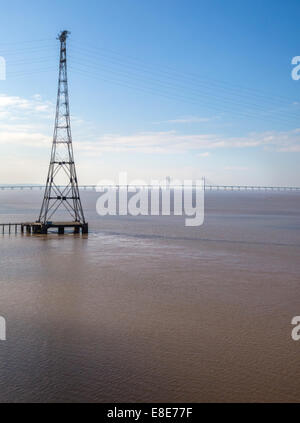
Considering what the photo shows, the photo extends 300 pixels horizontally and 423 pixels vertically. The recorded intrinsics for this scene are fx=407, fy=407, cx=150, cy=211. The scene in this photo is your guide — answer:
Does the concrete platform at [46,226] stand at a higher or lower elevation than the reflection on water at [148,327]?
higher

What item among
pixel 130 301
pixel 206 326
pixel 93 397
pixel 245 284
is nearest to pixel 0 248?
pixel 130 301

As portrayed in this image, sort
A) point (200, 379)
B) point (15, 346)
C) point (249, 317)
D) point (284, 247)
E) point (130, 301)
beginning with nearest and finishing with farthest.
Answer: point (200, 379) → point (15, 346) → point (249, 317) → point (130, 301) → point (284, 247)

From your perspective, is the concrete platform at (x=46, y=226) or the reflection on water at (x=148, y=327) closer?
the reflection on water at (x=148, y=327)

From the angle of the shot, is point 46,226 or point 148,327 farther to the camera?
point 46,226

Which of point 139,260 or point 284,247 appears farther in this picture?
point 284,247

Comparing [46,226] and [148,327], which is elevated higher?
[46,226]

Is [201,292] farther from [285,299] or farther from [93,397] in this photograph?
[93,397]

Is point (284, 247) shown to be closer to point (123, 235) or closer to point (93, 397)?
point (123, 235)

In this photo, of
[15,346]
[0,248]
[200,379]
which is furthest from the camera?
[0,248]
